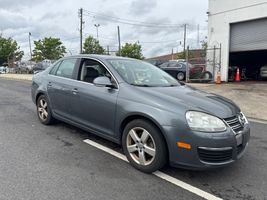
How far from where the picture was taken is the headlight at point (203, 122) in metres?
3.34

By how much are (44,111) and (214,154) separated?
3.91 meters

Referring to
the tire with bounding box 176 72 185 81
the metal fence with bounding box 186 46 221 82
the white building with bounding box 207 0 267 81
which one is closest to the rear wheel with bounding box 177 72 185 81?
the tire with bounding box 176 72 185 81

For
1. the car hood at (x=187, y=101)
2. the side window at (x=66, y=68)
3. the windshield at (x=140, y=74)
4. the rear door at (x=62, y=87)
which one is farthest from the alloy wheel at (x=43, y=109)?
the car hood at (x=187, y=101)

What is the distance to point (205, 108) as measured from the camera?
354 cm

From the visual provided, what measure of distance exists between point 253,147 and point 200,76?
12.4 metres

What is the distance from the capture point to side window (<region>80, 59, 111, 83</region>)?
15.5 ft

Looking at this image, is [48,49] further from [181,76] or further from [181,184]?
[181,184]

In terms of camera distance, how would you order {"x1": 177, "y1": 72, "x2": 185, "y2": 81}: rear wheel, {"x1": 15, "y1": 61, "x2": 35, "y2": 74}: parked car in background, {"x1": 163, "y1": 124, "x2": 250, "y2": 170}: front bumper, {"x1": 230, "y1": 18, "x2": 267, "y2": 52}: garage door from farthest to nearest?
{"x1": 15, "y1": 61, "x2": 35, "y2": 74}: parked car in background → {"x1": 177, "y1": 72, "x2": 185, "y2": 81}: rear wheel → {"x1": 230, "y1": 18, "x2": 267, "y2": 52}: garage door → {"x1": 163, "y1": 124, "x2": 250, "y2": 170}: front bumper

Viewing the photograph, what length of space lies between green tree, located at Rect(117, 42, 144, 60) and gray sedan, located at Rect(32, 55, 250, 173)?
148 feet

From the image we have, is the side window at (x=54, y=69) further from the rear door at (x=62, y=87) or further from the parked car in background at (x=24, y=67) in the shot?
the parked car in background at (x=24, y=67)

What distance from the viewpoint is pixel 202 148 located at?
3.32 metres

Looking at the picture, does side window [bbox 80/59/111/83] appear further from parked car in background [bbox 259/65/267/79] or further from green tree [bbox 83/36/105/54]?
green tree [bbox 83/36/105/54]

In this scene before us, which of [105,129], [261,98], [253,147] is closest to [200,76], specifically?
[261,98]

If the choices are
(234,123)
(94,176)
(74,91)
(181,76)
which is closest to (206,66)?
(181,76)
